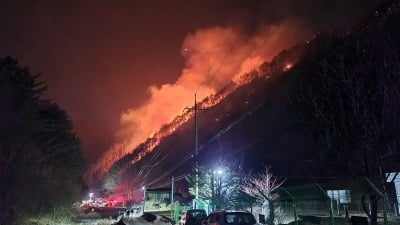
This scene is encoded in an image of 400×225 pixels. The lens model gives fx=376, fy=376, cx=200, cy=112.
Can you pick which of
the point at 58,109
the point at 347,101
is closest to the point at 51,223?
the point at 58,109

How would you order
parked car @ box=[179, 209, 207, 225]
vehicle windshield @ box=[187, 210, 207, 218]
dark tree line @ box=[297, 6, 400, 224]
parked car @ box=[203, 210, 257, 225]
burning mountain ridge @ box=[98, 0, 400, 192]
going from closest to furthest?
dark tree line @ box=[297, 6, 400, 224] < parked car @ box=[203, 210, 257, 225] < parked car @ box=[179, 209, 207, 225] < vehicle windshield @ box=[187, 210, 207, 218] < burning mountain ridge @ box=[98, 0, 400, 192]

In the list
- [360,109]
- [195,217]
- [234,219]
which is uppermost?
[360,109]

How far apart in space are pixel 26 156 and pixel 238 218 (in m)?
22.5

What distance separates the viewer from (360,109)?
50.6ft

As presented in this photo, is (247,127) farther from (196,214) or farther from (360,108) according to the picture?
(360,108)

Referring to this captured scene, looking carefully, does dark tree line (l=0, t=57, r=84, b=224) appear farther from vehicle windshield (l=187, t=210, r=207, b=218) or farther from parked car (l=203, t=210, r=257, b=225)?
parked car (l=203, t=210, r=257, b=225)

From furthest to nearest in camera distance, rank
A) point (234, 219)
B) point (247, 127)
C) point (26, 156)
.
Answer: point (247, 127) → point (26, 156) → point (234, 219)

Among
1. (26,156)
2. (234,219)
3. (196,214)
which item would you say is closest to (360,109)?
(234,219)

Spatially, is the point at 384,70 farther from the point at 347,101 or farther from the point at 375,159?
the point at 375,159

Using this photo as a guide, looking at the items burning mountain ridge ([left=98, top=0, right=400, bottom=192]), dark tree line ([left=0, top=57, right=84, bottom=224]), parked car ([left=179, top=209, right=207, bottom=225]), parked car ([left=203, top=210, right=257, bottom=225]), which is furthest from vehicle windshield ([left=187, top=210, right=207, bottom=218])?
burning mountain ridge ([left=98, top=0, right=400, bottom=192])

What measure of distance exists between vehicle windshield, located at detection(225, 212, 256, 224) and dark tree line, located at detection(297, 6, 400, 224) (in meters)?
4.52

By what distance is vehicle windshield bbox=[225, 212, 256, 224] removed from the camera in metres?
17.4

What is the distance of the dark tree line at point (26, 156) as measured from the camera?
2920 centimetres

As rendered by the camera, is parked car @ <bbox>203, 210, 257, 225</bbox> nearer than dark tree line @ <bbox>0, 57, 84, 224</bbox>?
Yes
